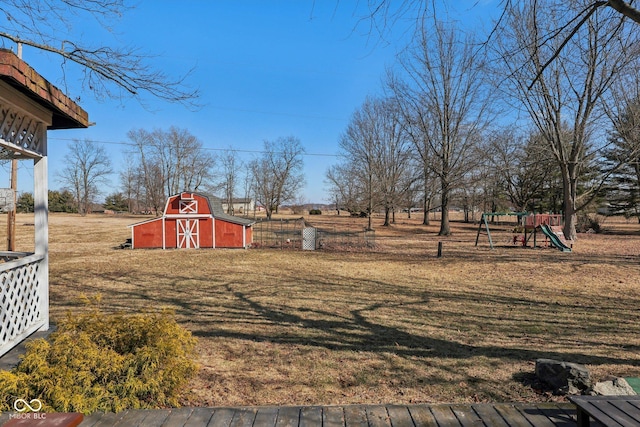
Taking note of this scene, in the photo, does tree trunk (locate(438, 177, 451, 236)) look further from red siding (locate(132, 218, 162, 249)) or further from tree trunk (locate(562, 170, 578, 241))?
red siding (locate(132, 218, 162, 249))

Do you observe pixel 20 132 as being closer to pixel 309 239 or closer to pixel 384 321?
pixel 384 321

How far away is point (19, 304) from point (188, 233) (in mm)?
17900

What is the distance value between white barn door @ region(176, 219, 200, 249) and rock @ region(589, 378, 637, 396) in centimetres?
2054

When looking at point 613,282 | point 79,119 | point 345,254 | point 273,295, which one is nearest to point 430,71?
point 345,254

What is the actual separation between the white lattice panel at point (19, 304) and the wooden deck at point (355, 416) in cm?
153

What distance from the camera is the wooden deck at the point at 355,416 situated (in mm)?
2748

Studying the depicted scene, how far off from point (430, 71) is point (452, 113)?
134 inches

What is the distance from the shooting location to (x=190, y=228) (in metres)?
21.5

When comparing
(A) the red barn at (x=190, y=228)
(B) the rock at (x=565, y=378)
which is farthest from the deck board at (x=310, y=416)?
(A) the red barn at (x=190, y=228)

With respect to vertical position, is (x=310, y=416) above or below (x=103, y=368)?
below

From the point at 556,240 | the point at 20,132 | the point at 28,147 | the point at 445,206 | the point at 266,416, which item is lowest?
the point at 266,416

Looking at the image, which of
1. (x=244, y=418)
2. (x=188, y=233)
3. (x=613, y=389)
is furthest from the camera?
(x=188, y=233)

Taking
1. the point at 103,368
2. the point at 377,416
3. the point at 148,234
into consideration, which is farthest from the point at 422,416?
the point at 148,234

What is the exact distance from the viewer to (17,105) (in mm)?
3748
